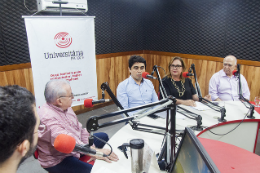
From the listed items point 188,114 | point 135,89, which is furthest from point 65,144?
point 135,89

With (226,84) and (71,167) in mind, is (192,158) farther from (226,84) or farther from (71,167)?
(226,84)

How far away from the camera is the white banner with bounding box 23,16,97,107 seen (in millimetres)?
2672

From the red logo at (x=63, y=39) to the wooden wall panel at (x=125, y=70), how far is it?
2.38 ft

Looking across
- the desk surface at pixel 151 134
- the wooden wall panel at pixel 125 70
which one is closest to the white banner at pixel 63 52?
the wooden wall panel at pixel 125 70

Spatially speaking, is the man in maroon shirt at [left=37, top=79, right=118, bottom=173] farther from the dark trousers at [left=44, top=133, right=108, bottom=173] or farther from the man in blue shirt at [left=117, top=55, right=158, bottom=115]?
the man in blue shirt at [left=117, top=55, right=158, bottom=115]

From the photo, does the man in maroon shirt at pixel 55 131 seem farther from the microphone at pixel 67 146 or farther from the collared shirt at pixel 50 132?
the microphone at pixel 67 146

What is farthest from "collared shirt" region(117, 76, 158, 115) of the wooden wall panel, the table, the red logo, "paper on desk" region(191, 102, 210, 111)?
the wooden wall panel

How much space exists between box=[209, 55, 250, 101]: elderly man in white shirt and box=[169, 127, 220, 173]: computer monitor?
7.02ft

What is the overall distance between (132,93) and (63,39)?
147 cm

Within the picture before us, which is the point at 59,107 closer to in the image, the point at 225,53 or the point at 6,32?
the point at 6,32

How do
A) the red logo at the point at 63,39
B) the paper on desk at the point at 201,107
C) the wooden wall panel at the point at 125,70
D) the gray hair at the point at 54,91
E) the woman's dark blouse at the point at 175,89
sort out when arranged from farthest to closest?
1. the wooden wall panel at the point at 125,70
2. the red logo at the point at 63,39
3. the woman's dark blouse at the point at 175,89
4. the paper on desk at the point at 201,107
5. the gray hair at the point at 54,91

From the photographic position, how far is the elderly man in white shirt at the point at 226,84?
2850mm

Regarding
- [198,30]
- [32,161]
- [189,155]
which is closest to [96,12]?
[198,30]

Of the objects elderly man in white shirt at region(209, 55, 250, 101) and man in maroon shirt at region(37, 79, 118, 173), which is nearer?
man in maroon shirt at region(37, 79, 118, 173)
